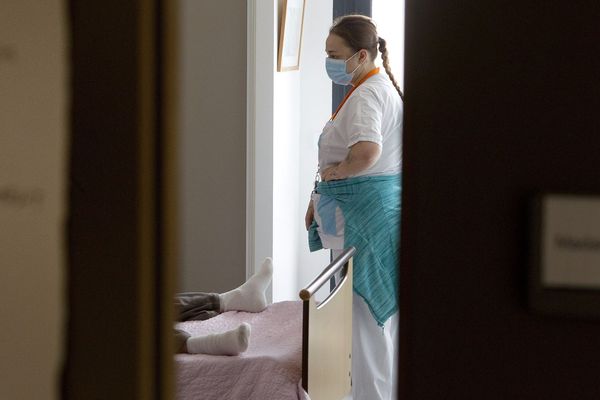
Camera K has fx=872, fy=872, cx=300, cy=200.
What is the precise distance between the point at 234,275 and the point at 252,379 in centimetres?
164

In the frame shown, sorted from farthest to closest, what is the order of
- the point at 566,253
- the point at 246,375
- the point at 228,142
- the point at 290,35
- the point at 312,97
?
the point at 312,97
the point at 290,35
the point at 228,142
the point at 246,375
the point at 566,253

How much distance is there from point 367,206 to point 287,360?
2.65ft

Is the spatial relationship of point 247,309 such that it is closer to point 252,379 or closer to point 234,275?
point 252,379

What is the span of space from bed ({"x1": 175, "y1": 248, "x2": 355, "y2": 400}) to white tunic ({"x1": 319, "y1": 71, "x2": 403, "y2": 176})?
0.40 meters

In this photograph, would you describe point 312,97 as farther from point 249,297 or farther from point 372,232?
point 249,297

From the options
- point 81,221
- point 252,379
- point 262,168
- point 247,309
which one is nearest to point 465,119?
point 81,221

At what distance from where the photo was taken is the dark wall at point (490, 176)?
26 cm

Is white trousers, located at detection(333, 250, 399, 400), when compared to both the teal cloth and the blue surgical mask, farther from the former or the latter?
the blue surgical mask

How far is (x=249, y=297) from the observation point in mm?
2762

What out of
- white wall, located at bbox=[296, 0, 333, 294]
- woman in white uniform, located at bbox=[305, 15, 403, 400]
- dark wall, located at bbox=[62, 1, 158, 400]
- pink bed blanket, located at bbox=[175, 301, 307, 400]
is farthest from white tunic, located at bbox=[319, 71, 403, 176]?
dark wall, located at bbox=[62, 1, 158, 400]

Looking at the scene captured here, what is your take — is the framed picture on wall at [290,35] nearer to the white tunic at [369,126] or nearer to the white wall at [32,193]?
the white tunic at [369,126]

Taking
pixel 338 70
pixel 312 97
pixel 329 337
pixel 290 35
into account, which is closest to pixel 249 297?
pixel 329 337

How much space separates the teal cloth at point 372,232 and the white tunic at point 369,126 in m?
0.06

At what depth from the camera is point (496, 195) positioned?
0.87 feet
